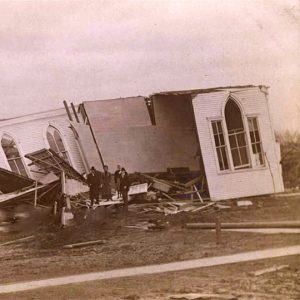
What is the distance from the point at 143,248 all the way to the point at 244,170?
127cm

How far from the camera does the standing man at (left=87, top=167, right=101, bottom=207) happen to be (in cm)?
650

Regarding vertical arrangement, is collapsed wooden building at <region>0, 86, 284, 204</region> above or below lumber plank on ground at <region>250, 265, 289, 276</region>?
above

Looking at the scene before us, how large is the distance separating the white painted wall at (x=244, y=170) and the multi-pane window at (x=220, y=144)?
0.05 m

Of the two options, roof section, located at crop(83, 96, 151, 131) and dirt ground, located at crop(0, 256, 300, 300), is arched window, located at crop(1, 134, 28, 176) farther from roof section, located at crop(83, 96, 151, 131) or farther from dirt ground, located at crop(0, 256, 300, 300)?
dirt ground, located at crop(0, 256, 300, 300)

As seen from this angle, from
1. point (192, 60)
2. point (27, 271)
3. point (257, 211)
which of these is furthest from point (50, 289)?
point (192, 60)

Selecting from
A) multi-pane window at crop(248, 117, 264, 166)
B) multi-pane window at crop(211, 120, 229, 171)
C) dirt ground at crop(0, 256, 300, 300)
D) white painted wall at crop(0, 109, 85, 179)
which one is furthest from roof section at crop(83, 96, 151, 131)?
dirt ground at crop(0, 256, 300, 300)

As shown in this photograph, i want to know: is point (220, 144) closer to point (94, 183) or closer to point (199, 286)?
point (94, 183)

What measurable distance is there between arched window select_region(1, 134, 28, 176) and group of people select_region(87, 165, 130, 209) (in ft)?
2.18

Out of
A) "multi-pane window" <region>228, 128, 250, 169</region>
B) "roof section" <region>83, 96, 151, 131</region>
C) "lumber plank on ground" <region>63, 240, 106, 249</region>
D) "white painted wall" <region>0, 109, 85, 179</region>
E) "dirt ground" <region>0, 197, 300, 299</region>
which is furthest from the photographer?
"multi-pane window" <region>228, 128, 250, 169</region>

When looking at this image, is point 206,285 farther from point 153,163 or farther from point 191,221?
point 153,163

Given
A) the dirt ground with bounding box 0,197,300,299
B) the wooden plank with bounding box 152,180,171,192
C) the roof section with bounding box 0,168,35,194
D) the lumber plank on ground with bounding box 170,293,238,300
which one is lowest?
the lumber plank on ground with bounding box 170,293,238,300

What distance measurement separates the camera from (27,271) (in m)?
6.18

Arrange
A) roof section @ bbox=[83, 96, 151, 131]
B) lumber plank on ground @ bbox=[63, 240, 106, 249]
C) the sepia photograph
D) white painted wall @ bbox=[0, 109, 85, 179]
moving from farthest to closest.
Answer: white painted wall @ bbox=[0, 109, 85, 179], roof section @ bbox=[83, 96, 151, 131], lumber plank on ground @ bbox=[63, 240, 106, 249], the sepia photograph

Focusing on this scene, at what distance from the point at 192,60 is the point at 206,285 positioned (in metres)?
2.08
